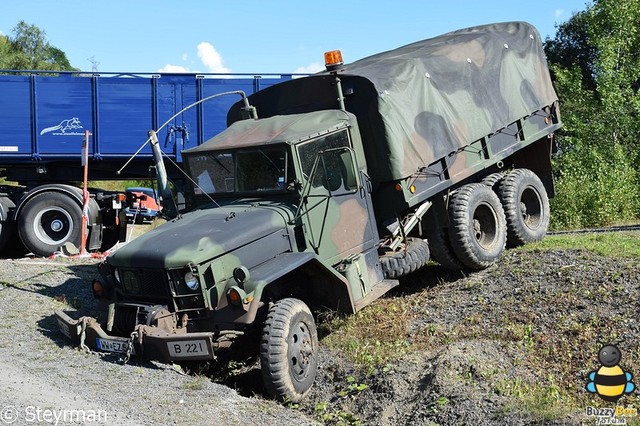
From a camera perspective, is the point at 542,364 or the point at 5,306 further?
the point at 5,306

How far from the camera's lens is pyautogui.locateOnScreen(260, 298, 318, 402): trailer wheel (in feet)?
20.5

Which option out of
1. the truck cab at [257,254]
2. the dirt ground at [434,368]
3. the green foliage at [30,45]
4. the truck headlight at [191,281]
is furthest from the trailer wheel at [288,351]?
the green foliage at [30,45]

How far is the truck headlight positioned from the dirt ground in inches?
33.1

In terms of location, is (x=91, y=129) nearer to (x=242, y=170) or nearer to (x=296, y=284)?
(x=242, y=170)

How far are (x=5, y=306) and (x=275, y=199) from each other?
12.1ft

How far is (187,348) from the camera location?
613 cm

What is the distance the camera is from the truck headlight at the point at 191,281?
6302mm

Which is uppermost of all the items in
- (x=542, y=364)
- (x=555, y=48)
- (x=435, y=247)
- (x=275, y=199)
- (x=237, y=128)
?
(x=555, y=48)

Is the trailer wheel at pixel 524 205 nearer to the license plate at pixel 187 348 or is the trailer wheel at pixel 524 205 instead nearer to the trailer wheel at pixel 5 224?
the license plate at pixel 187 348

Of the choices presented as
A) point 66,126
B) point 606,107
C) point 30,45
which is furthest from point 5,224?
point 30,45

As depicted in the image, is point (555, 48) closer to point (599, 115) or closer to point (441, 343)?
point (599, 115)

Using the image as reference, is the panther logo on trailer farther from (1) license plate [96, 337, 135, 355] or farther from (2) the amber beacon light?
(1) license plate [96, 337, 135, 355]

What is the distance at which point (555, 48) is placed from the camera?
128ft

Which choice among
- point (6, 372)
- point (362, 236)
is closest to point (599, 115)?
point (362, 236)
